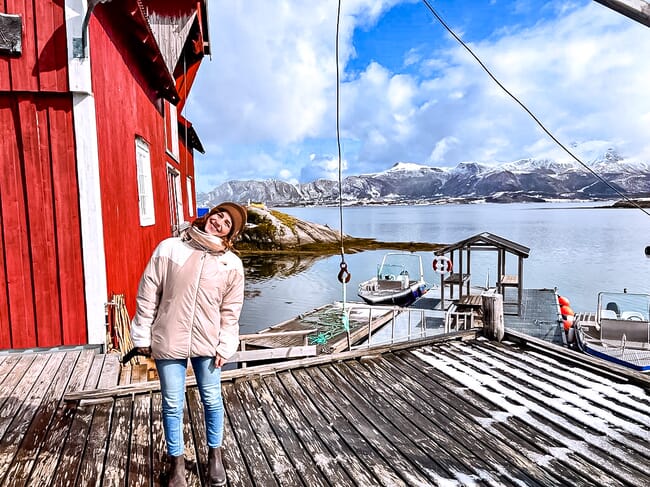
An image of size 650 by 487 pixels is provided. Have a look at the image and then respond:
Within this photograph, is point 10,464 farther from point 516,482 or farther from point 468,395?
point 468,395

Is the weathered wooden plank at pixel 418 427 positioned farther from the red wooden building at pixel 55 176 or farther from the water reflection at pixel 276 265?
the water reflection at pixel 276 265

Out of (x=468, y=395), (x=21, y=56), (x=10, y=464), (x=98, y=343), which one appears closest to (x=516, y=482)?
(x=468, y=395)

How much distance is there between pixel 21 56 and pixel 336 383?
192 inches

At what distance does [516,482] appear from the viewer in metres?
2.99

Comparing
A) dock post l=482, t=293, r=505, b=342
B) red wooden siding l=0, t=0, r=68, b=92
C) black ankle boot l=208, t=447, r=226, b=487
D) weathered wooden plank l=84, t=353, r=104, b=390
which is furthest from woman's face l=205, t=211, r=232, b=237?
dock post l=482, t=293, r=505, b=342

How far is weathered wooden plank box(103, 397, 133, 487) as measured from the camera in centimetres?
293

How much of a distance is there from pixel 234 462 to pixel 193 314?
45.0 inches

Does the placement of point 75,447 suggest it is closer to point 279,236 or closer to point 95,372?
point 95,372

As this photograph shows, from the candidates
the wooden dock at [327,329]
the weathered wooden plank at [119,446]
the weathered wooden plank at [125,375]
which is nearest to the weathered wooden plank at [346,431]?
the weathered wooden plank at [119,446]

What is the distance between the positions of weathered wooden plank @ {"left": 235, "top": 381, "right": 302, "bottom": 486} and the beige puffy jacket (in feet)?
3.14

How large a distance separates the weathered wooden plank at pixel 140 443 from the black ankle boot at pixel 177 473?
7.9 inches

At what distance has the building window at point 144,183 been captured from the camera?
305 inches

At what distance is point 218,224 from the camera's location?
2.87m

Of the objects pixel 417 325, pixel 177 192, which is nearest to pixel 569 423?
pixel 417 325
